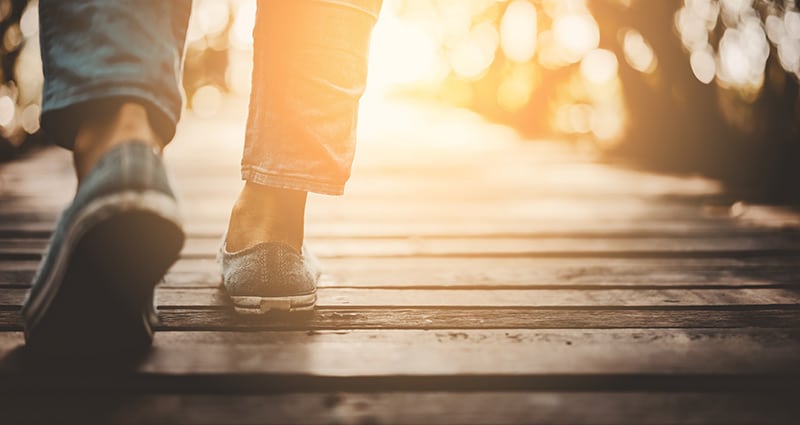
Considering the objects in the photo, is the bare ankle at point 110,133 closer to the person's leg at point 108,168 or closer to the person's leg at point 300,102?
the person's leg at point 108,168

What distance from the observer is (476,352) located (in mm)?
776

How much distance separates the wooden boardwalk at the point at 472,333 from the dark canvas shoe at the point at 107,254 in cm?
6

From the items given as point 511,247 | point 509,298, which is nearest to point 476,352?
point 509,298

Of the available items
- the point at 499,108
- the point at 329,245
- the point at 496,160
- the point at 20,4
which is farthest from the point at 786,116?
the point at 499,108

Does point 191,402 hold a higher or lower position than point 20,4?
lower

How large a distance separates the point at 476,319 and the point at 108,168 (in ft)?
1.82

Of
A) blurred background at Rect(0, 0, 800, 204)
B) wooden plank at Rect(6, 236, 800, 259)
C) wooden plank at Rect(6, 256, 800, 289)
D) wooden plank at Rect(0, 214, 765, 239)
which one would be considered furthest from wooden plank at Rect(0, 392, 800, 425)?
wooden plank at Rect(0, 214, 765, 239)

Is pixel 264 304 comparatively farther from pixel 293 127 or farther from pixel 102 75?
pixel 102 75

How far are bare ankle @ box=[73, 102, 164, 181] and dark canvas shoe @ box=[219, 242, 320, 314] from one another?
291mm

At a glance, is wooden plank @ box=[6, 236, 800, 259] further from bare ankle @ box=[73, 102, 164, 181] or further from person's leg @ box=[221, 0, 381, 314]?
Answer: bare ankle @ box=[73, 102, 164, 181]

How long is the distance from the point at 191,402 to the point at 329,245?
2.99ft

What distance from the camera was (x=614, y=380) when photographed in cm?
70

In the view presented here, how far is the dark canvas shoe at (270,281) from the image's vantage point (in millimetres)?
933

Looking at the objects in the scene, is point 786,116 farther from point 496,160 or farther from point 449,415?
point 449,415
